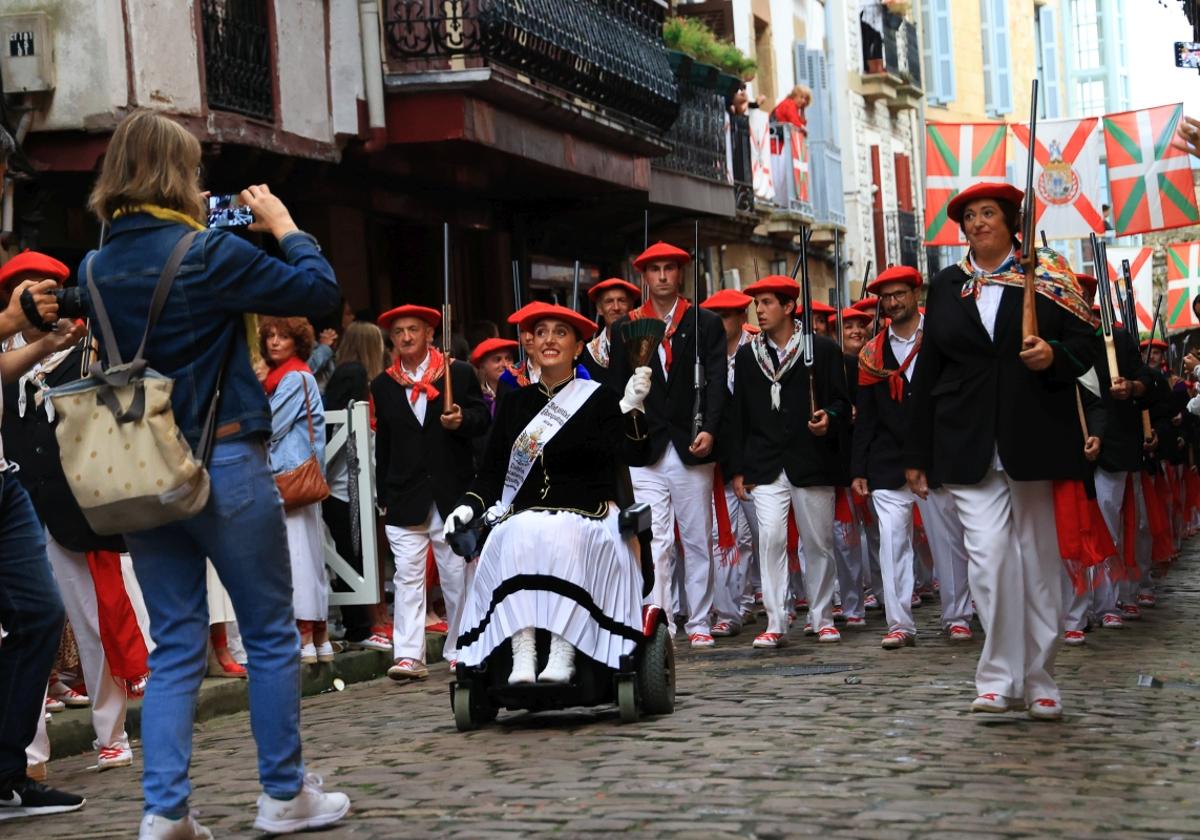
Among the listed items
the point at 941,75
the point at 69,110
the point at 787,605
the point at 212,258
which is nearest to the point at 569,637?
the point at 212,258

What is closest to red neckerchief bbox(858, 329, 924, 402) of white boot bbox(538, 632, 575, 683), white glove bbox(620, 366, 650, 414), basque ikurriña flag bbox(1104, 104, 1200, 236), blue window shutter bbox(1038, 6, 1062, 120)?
white glove bbox(620, 366, 650, 414)

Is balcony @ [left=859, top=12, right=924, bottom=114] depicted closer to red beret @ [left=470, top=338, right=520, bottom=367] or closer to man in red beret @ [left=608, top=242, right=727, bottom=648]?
red beret @ [left=470, top=338, right=520, bottom=367]

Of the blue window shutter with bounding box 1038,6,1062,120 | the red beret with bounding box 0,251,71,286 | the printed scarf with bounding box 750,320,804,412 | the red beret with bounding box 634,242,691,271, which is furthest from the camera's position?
the blue window shutter with bounding box 1038,6,1062,120

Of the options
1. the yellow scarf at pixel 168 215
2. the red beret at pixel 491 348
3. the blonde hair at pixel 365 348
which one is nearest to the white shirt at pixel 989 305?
the yellow scarf at pixel 168 215

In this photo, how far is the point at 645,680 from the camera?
9.50m

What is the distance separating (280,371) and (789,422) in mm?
3122

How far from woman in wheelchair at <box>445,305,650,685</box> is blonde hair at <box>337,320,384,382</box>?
4.32 meters

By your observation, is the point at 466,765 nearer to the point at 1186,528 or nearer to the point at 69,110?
the point at 69,110

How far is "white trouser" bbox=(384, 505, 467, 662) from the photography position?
12.8 meters

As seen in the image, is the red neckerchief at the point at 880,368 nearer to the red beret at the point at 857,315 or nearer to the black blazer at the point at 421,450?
the black blazer at the point at 421,450

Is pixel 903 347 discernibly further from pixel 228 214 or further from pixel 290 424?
pixel 228 214

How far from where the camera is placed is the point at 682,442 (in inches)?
543

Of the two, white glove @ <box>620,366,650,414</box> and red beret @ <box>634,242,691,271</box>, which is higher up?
red beret @ <box>634,242,691,271</box>

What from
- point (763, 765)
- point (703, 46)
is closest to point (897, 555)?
point (763, 765)
